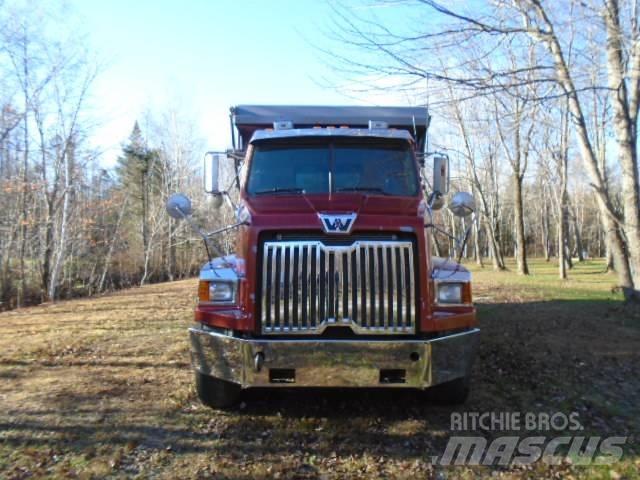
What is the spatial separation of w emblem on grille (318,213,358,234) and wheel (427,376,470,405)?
1793 millimetres

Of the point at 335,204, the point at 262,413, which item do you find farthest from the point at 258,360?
the point at 335,204

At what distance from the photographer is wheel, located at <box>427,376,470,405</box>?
15.0 ft

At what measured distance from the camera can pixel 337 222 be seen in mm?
4238

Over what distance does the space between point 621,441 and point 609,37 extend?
7.45 meters

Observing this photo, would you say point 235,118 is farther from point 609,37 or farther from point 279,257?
point 609,37

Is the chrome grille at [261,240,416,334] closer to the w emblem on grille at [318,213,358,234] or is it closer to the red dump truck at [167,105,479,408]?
the red dump truck at [167,105,479,408]

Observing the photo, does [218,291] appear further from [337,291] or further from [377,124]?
[377,124]

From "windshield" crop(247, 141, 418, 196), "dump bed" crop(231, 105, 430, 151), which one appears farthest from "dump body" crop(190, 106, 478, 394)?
"dump bed" crop(231, 105, 430, 151)

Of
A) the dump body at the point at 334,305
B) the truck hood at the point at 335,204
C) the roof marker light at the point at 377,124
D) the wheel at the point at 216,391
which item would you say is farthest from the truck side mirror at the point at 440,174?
the wheel at the point at 216,391

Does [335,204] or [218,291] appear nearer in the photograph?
[218,291]

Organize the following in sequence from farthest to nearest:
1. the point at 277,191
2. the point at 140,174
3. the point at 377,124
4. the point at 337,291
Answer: the point at 140,174 → the point at 377,124 → the point at 277,191 → the point at 337,291

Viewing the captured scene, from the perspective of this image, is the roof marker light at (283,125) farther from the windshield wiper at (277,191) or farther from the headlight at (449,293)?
the headlight at (449,293)

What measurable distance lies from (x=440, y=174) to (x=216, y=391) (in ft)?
11.4

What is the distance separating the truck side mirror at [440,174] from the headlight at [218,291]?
108 inches
